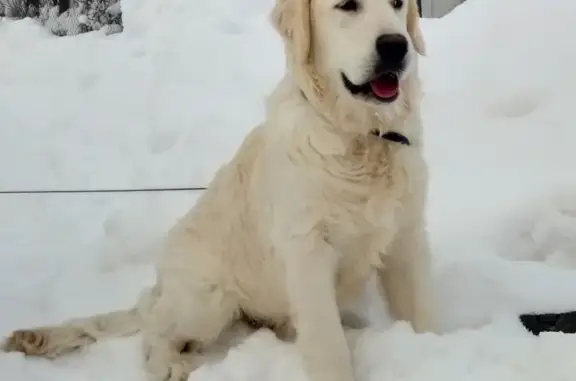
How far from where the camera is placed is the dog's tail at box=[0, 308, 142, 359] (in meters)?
1.93

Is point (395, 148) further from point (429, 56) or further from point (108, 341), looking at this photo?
point (429, 56)

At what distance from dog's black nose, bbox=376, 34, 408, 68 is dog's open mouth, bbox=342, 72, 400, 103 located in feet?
0.17

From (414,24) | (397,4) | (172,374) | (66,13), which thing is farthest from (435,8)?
(172,374)

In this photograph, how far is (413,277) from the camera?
6.23ft

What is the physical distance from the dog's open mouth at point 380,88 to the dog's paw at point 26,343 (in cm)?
107

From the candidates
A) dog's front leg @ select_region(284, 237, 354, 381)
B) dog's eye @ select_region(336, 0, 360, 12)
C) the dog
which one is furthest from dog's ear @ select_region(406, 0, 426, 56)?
dog's front leg @ select_region(284, 237, 354, 381)

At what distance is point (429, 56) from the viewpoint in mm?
3312

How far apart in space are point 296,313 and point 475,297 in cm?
58

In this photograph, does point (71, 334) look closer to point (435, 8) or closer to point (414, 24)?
point (414, 24)

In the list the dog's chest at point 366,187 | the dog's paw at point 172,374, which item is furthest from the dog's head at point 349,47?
the dog's paw at point 172,374

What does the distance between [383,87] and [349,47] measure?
12 cm

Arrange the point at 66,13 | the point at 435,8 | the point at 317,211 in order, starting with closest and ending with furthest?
the point at 317,211 → the point at 66,13 → the point at 435,8

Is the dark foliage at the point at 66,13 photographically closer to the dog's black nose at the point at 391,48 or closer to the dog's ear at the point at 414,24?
the dog's ear at the point at 414,24

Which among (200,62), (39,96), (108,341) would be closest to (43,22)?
(39,96)
